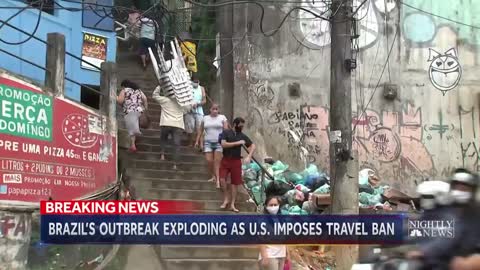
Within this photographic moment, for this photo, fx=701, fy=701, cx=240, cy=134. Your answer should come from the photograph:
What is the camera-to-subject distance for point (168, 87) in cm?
1338

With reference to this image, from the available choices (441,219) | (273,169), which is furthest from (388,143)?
(441,219)

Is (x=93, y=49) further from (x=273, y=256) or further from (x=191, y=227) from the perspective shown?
(x=273, y=256)

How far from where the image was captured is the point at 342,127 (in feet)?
32.9

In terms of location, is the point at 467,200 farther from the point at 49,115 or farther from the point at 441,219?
the point at 49,115

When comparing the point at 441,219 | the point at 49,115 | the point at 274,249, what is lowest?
the point at 274,249

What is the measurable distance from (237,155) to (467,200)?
24.4ft

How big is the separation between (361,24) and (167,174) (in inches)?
275

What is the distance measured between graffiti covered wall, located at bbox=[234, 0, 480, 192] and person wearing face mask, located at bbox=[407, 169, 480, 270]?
11.6 metres

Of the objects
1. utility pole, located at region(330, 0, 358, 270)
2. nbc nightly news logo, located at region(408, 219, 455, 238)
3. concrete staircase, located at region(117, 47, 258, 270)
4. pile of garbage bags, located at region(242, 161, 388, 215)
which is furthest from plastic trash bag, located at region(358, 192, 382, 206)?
nbc nightly news logo, located at region(408, 219, 455, 238)

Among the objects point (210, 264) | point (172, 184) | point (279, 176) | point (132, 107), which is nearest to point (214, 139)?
point (172, 184)

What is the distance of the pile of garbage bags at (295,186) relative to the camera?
1341cm

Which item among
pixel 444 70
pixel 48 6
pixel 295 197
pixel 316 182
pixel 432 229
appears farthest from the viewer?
pixel 444 70

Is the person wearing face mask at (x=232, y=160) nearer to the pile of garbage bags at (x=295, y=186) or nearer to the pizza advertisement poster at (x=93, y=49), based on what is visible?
the pile of garbage bags at (x=295, y=186)

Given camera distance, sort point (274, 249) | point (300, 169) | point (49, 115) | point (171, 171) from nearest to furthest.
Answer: point (274, 249) → point (49, 115) → point (171, 171) → point (300, 169)
